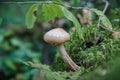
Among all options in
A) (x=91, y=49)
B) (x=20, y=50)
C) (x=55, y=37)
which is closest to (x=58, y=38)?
(x=55, y=37)

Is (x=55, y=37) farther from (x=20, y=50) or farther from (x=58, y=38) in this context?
(x=20, y=50)

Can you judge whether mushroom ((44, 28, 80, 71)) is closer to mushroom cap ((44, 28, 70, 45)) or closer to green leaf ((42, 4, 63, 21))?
mushroom cap ((44, 28, 70, 45))

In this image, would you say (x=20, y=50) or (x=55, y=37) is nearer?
(x=55, y=37)

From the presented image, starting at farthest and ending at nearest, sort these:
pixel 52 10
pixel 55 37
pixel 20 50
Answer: pixel 20 50, pixel 52 10, pixel 55 37

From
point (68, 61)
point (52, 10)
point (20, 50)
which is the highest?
point (20, 50)

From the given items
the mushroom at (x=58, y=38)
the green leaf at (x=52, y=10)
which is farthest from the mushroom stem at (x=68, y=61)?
the green leaf at (x=52, y=10)

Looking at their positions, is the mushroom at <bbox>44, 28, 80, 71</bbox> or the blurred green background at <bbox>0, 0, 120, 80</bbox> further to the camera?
the blurred green background at <bbox>0, 0, 120, 80</bbox>

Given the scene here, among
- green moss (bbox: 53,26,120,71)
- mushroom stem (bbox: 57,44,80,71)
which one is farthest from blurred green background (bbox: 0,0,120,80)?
mushroom stem (bbox: 57,44,80,71)

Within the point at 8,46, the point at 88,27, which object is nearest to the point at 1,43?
the point at 8,46

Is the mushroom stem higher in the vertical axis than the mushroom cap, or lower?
lower

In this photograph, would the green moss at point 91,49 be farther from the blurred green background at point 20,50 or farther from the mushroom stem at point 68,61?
the blurred green background at point 20,50

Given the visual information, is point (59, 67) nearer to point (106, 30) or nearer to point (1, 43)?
point (106, 30)
